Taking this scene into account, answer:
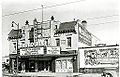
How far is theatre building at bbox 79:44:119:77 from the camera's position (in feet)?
6.41

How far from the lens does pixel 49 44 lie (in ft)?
7.55

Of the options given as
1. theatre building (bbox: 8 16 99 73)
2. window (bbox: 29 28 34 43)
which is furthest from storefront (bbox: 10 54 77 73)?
window (bbox: 29 28 34 43)

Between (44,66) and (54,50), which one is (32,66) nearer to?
(44,66)

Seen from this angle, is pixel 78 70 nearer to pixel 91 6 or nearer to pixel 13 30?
pixel 91 6

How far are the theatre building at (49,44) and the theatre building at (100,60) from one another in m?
Answer: 0.05

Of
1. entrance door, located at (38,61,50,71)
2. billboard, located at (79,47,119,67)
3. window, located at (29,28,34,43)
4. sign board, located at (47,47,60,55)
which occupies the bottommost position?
entrance door, located at (38,61,50,71)

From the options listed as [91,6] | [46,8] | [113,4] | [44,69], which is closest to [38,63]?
[44,69]

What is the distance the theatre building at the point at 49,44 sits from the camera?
7.09 feet

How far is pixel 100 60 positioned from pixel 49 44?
0.47 metres

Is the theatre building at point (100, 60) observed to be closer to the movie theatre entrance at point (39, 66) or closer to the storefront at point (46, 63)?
the storefront at point (46, 63)

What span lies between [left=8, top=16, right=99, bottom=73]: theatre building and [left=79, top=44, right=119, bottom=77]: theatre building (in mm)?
46

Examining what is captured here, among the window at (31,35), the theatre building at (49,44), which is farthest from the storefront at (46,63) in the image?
the window at (31,35)

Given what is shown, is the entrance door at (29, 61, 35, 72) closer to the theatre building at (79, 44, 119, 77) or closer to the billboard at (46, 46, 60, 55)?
the billboard at (46, 46, 60, 55)

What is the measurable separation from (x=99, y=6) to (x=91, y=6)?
65 millimetres
